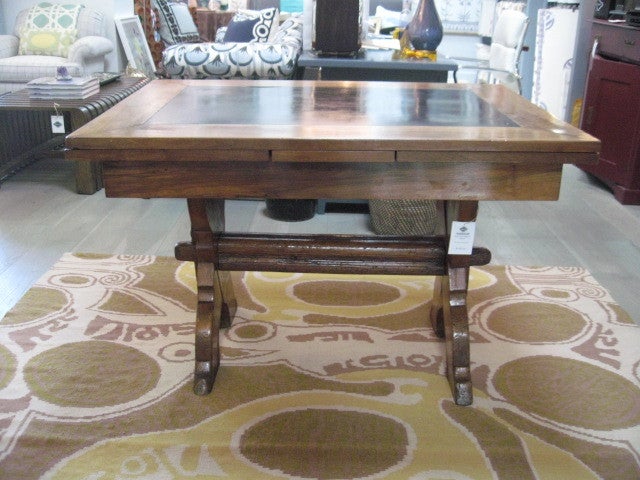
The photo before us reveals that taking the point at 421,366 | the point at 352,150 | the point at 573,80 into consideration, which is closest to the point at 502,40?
the point at 573,80

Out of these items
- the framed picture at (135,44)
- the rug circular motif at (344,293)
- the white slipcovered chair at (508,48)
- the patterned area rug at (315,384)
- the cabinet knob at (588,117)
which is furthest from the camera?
the framed picture at (135,44)

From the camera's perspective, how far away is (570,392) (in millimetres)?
1660

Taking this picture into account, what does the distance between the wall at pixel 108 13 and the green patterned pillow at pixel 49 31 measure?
0.21m

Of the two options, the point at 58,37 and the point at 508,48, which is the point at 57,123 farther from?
the point at 508,48

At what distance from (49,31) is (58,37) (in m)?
0.08

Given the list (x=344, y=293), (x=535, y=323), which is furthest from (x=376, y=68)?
(x=535, y=323)

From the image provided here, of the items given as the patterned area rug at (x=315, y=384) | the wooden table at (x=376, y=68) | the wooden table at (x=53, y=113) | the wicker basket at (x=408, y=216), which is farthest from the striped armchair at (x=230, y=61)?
the patterned area rug at (x=315, y=384)

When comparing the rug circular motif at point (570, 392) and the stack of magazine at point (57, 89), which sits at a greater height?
the stack of magazine at point (57, 89)

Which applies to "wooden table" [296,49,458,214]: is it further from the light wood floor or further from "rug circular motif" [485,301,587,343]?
"rug circular motif" [485,301,587,343]

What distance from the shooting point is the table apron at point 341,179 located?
1.36 m

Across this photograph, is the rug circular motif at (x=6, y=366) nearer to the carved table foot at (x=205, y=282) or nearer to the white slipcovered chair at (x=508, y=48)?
the carved table foot at (x=205, y=282)

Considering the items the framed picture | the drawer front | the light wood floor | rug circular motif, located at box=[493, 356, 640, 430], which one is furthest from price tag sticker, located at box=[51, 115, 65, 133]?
the drawer front

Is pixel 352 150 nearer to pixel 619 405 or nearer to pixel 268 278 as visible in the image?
pixel 619 405

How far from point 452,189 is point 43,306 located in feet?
4.38
